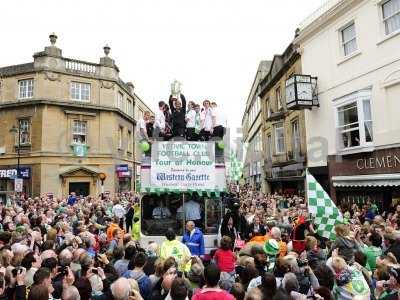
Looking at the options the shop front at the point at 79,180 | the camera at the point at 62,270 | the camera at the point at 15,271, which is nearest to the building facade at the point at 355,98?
the camera at the point at 62,270

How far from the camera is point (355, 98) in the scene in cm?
1511

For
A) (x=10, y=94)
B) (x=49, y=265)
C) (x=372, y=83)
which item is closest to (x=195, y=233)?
(x=49, y=265)

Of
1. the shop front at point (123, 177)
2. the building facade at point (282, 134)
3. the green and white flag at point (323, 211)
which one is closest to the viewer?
the green and white flag at point (323, 211)

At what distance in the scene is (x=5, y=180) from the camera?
28406mm

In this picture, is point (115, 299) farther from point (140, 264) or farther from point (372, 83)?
point (372, 83)

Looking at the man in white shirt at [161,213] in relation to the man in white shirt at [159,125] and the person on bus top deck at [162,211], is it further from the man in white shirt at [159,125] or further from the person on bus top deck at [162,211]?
the man in white shirt at [159,125]

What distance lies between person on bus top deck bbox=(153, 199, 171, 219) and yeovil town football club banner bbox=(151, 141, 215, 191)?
449 millimetres

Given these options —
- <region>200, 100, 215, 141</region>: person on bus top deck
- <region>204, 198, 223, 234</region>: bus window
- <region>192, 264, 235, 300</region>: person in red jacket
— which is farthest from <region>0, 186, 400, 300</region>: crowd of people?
<region>200, 100, 215, 141</region>: person on bus top deck

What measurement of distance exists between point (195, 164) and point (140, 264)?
4.10m

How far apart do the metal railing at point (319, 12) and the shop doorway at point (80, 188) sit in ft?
63.9

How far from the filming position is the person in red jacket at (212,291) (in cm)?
395

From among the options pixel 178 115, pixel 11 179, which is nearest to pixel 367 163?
pixel 178 115

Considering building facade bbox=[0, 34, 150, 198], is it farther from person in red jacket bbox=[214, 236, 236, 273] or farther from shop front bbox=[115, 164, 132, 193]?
person in red jacket bbox=[214, 236, 236, 273]

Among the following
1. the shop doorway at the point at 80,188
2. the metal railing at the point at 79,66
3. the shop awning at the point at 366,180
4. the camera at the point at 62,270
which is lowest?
the camera at the point at 62,270
